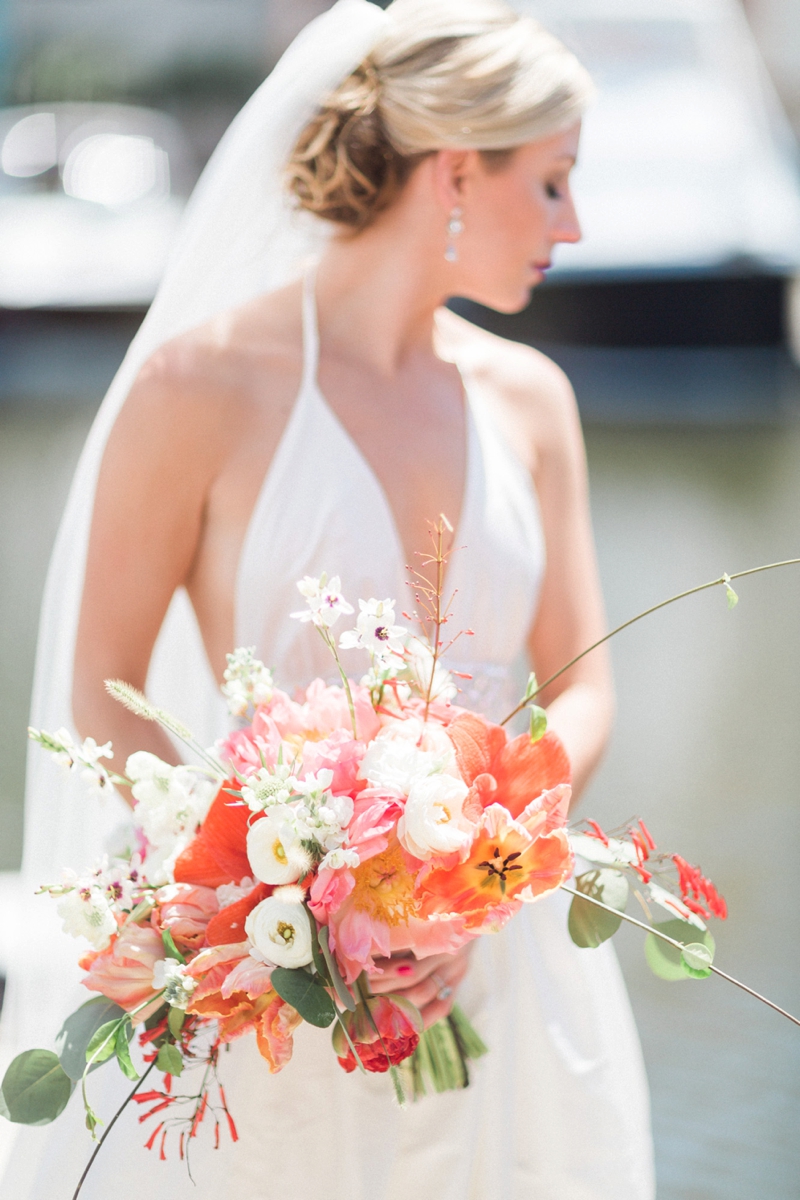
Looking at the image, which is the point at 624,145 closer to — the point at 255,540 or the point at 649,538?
the point at 649,538

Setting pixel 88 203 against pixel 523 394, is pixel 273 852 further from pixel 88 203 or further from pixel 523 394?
pixel 88 203

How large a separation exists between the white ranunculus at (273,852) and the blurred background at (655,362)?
1.40 metres

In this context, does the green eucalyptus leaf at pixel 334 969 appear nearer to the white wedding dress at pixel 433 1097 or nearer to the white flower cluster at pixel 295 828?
the white flower cluster at pixel 295 828

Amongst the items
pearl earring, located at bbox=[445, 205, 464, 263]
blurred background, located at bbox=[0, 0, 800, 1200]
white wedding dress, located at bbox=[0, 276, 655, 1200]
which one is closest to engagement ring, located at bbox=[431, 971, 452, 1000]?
A: white wedding dress, located at bbox=[0, 276, 655, 1200]

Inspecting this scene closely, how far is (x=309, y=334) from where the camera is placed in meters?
1.82

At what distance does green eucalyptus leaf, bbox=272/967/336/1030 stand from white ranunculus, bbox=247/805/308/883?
69 mm

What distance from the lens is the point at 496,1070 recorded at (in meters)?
1.63

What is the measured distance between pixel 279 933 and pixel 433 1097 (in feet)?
1.78

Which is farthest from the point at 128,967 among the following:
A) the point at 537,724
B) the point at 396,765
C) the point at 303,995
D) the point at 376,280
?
the point at 376,280

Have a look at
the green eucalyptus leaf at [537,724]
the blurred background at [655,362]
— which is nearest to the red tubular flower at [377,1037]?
the green eucalyptus leaf at [537,724]

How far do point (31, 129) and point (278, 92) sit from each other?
35.3 ft

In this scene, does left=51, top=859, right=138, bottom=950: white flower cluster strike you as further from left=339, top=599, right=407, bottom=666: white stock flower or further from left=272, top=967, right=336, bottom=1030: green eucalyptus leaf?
left=339, top=599, right=407, bottom=666: white stock flower

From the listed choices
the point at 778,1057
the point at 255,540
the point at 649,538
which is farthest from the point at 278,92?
the point at 649,538

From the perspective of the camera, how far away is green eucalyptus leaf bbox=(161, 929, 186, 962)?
1.16 m
